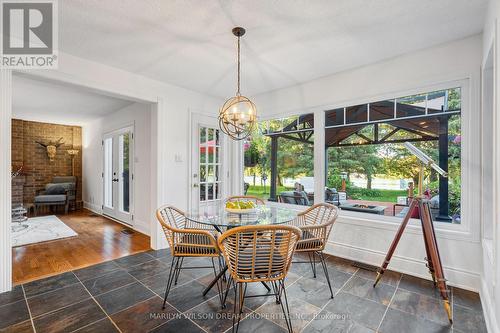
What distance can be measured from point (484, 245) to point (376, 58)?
220cm

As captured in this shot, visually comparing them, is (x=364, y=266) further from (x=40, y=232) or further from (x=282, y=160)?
(x=40, y=232)

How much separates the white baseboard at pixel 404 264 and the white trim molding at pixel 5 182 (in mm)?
3614

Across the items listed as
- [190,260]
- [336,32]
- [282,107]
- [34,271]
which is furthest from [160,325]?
[282,107]

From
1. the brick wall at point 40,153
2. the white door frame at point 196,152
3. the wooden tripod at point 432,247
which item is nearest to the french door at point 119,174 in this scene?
the white door frame at point 196,152

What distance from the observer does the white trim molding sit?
2.30m

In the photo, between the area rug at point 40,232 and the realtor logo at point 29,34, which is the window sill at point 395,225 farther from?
the area rug at point 40,232

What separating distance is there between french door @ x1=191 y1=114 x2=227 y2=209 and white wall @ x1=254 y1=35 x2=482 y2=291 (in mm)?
1559

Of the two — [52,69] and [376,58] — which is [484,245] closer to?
[376,58]

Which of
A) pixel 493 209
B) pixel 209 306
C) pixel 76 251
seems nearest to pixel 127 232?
pixel 76 251

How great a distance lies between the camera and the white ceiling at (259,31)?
1.95 meters

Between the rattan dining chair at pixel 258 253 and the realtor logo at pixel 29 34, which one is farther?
the realtor logo at pixel 29 34

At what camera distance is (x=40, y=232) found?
4.38 m

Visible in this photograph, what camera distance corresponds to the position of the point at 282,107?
13.1 ft

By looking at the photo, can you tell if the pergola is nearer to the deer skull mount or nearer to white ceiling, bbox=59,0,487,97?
white ceiling, bbox=59,0,487,97
